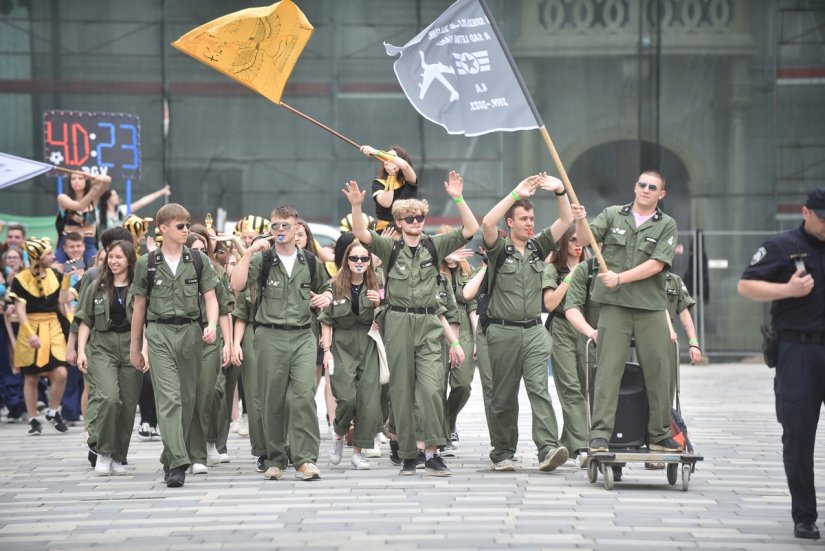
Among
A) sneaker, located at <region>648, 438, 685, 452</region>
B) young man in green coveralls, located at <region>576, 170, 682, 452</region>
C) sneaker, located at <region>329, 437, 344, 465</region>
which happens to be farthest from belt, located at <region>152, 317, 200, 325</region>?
sneaker, located at <region>648, 438, 685, 452</region>

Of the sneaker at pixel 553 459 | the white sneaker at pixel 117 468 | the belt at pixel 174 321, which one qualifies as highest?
the belt at pixel 174 321

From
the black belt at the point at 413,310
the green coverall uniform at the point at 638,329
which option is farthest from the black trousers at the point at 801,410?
the black belt at the point at 413,310

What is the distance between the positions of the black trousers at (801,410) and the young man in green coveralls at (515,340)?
295cm

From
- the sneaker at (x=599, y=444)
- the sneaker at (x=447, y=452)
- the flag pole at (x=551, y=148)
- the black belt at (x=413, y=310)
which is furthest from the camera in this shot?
the sneaker at (x=447, y=452)

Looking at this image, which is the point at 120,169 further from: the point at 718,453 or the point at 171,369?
the point at 718,453

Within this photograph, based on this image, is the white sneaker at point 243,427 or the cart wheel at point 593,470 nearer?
the cart wheel at point 593,470

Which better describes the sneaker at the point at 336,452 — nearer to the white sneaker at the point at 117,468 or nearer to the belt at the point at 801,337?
the white sneaker at the point at 117,468

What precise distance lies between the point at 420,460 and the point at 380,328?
A: 102 centimetres

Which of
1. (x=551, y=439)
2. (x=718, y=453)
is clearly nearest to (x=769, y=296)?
(x=551, y=439)

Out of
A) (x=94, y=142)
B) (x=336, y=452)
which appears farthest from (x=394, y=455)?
(x=94, y=142)

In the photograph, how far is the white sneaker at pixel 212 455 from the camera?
39.2 feet

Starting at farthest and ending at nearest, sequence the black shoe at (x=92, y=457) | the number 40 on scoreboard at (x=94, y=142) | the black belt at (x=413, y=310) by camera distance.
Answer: the number 40 on scoreboard at (x=94, y=142)
the black shoe at (x=92, y=457)
the black belt at (x=413, y=310)

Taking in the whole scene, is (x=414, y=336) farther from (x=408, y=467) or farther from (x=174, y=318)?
(x=174, y=318)

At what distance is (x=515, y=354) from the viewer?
1104cm
